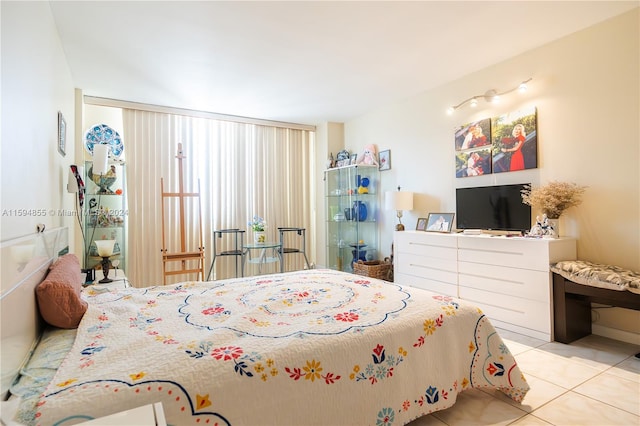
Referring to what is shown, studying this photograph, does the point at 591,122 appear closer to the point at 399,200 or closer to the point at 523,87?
the point at 523,87

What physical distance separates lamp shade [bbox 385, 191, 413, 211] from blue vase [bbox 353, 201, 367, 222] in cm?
74

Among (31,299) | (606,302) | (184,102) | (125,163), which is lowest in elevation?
(606,302)

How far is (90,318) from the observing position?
60.5 inches

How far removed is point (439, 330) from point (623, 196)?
2207 millimetres

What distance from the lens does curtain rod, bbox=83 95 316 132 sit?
167 inches

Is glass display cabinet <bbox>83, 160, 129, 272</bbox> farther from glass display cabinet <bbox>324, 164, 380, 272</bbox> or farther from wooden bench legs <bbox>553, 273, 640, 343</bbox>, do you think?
wooden bench legs <bbox>553, 273, 640, 343</bbox>

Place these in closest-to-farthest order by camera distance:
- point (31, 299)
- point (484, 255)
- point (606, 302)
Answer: point (31, 299) → point (606, 302) → point (484, 255)

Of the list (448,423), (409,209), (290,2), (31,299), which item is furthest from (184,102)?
(448,423)

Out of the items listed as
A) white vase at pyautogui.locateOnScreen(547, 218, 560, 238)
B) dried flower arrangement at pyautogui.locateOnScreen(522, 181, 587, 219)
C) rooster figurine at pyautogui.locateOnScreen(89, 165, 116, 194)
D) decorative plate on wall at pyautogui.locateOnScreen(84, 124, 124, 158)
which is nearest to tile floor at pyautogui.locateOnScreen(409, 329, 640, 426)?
white vase at pyautogui.locateOnScreen(547, 218, 560, 238)

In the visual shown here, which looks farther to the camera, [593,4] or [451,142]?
[451,142]

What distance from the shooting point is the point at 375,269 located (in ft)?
14.3

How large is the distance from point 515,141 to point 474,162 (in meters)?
0.46

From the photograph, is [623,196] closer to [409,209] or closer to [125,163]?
[409,209]

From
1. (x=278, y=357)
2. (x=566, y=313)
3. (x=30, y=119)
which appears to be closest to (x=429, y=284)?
(x=566, y=313)
